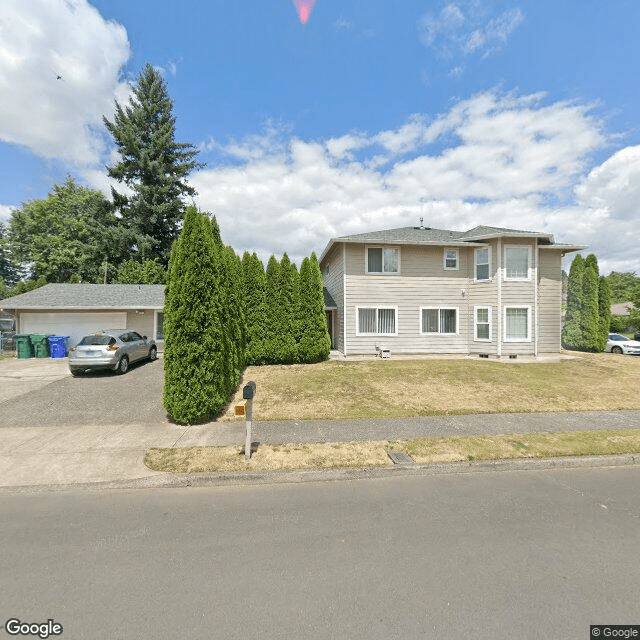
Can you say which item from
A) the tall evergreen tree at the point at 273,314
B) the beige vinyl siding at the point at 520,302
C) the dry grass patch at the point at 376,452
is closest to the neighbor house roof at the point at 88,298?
the tall evergreen tree at the point at 273,314

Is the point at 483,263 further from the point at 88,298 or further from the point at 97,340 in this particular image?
the point at 88,298

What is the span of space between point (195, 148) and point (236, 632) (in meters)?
37.9

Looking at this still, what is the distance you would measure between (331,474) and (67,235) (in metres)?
39.5

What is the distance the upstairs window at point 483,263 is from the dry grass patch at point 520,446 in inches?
433

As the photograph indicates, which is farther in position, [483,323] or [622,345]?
[622,345]

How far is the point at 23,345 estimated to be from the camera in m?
16.4

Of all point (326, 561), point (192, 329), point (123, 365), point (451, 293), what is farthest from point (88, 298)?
point (326, 561)

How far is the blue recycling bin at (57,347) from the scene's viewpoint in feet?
55.0

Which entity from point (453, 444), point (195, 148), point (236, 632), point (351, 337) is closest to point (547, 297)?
point (351, 337)

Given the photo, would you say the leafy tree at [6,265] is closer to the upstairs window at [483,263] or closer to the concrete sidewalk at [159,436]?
the concrete sidewalk at [159,436]

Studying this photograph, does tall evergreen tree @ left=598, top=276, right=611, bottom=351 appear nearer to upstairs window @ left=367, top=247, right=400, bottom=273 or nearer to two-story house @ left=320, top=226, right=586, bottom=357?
two-story house @ left=320, top=226, right=586, bottom=357

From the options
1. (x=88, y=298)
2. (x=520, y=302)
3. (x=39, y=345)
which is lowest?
(x=39, y=345)

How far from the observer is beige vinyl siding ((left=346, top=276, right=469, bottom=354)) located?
15.9 metres

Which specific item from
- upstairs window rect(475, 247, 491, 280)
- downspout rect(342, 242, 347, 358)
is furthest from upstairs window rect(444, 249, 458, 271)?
downspout rect(342, 242, 347, 358)
